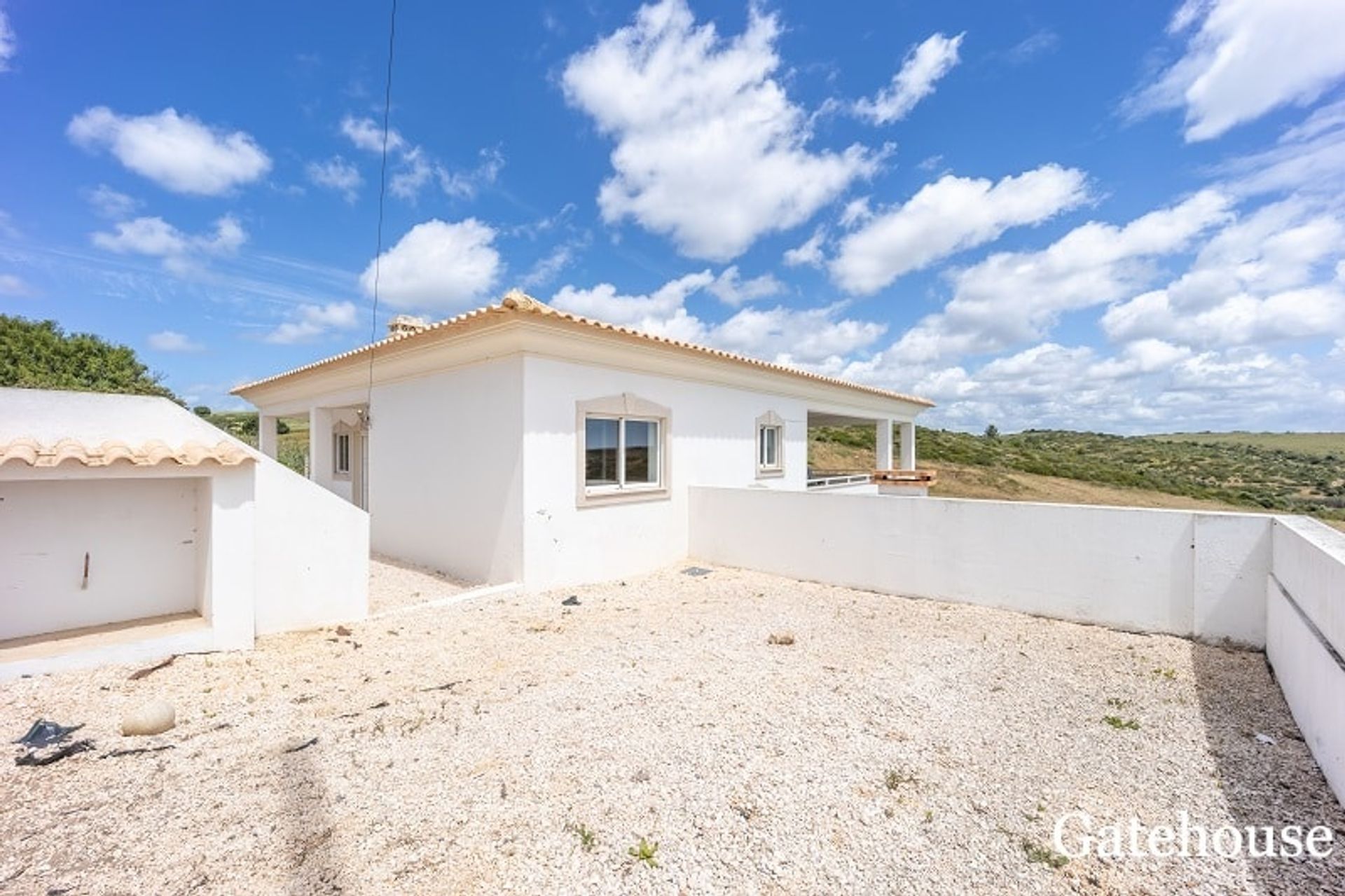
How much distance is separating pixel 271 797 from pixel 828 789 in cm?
325

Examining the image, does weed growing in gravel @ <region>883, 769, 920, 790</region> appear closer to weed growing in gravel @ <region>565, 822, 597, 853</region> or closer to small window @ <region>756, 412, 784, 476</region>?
weed growing in gravel @ <region>565, 822, 597, 853</region>

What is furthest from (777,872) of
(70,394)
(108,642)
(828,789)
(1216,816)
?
(70,394)

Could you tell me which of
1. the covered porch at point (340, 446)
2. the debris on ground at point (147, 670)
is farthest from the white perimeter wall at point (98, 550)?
the covered porch at point (340, 446)

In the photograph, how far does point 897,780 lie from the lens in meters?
3.55

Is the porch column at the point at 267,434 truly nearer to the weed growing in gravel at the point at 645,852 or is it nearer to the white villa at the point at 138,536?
the white villa at the point at 138,536

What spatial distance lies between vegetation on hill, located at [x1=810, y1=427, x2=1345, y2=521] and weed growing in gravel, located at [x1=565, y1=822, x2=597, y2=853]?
2624 centimetres

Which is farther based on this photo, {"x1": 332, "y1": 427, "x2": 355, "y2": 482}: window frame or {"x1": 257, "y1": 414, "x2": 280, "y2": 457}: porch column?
{"x1": 257, "y1": 414, "x2": 280, "y2": 457}: porch column

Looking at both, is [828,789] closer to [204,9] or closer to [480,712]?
[480,712]

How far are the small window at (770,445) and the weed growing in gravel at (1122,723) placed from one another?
891 cm

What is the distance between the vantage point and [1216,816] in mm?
3234

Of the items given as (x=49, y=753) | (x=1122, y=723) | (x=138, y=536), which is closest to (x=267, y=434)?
(x=138, y=536)

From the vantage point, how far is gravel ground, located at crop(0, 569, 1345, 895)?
2.76 m

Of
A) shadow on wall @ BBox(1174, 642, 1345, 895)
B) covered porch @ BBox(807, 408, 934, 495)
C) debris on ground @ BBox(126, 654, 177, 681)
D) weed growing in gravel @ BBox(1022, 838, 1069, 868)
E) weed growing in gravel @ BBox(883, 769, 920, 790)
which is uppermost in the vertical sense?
covered porch @ BBox(807, 408, 934, 495)

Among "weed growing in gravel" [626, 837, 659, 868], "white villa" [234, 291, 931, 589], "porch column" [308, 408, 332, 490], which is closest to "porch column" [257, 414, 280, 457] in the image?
"porch column" [308, 408, 332, 490]
